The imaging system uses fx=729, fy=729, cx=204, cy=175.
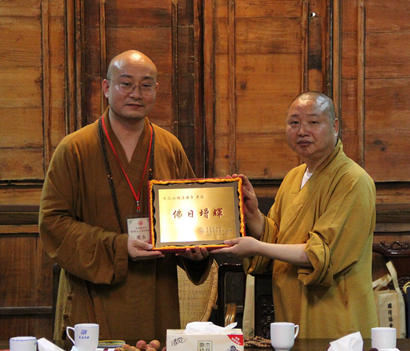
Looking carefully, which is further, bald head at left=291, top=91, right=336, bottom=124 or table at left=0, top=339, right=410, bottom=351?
bald head at left=291, top=91, right=336, bottom=124

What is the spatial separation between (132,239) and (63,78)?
1624 mm

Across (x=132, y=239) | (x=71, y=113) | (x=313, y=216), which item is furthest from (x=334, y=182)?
(x=71, y=113)

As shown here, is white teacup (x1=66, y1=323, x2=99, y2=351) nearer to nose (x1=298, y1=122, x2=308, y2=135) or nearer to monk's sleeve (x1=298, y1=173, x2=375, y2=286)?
monk's sleeve (x1=298, y1=173, x2=375, y2=286)

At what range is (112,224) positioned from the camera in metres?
3.02

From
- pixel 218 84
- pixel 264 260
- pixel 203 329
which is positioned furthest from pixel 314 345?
pixel 218 84

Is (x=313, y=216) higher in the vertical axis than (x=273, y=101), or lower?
lower

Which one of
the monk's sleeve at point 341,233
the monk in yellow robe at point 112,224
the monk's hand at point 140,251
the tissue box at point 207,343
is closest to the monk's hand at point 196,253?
the monk in yellow robe at point 112,224

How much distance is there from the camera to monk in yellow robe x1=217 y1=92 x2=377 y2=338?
2799mm

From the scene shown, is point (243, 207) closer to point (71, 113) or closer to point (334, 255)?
point (334, 255)

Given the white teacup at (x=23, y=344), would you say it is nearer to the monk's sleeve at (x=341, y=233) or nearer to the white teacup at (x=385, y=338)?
the white teacup at (x=385, y=338)

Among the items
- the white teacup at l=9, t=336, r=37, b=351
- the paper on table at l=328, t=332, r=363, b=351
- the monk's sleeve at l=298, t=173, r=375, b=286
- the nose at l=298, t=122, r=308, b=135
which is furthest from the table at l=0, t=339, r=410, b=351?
the nose at l=298, t=122, r=308, b=135

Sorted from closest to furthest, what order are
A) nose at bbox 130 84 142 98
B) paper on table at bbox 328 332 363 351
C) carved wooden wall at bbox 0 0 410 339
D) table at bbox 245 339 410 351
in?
paper on table at bbox 328 332 363 351, table at bbox 245 339 410 351, nose at bbox 130 84 142 98, carved wooden wall at bbox 0 0 410 339

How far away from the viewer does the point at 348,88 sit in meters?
4.22

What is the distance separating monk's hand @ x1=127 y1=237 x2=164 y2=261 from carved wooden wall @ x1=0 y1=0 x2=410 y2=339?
1.42m
